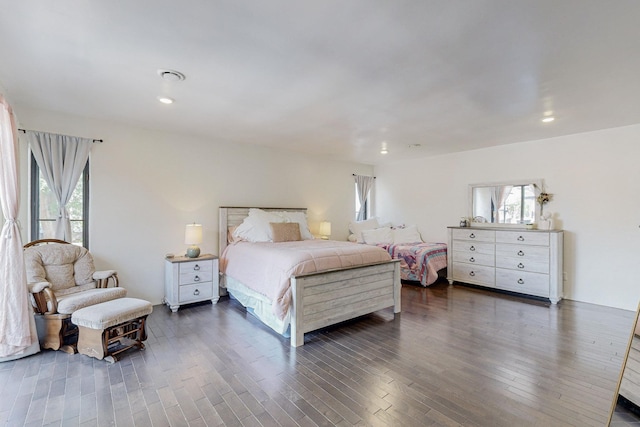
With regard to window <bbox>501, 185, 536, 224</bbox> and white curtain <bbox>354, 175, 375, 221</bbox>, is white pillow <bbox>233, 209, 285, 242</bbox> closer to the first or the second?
white curtain <bbox>354, 175, 375, 221</bbox>

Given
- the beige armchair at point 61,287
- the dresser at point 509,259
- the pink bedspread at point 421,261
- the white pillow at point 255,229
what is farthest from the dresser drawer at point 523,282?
the beige armchair at point 61,287

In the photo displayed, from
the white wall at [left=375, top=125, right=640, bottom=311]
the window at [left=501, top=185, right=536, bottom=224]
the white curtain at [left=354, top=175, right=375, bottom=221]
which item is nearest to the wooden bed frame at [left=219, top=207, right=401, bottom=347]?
the window at [left=501, top=185, right=536, bottom=224]

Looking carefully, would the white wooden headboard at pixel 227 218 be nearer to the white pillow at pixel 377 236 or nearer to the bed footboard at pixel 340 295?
the bed footboard at pixel 340 295

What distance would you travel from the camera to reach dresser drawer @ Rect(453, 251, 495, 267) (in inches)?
191

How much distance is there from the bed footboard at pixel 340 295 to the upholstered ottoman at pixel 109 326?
4.80ft

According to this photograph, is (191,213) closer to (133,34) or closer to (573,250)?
(133,34)

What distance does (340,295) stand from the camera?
10.7 feet

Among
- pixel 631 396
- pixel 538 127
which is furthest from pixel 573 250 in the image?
pixel 631 396

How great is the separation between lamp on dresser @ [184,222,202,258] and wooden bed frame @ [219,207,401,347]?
187cm

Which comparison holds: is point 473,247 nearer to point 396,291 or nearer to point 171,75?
point 396,291

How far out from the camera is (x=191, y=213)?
4.43 m

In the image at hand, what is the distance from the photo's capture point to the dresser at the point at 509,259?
426 cm

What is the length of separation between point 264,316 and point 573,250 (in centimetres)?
452

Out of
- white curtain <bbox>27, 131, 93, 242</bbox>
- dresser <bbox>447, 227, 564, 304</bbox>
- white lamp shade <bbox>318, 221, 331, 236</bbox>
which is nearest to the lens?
white curtain <bbox>27, 131, 93, 242</bbox>
